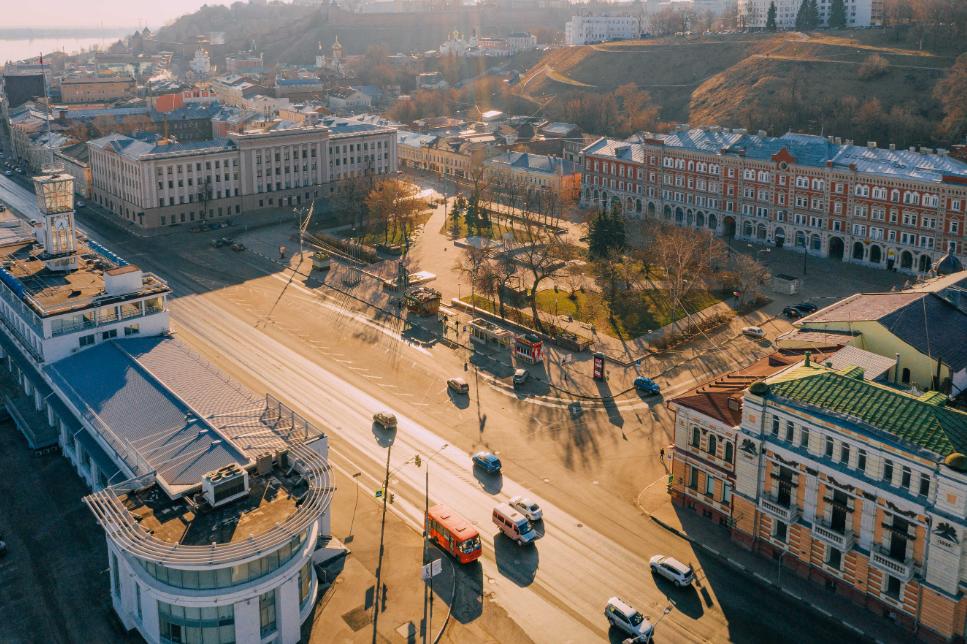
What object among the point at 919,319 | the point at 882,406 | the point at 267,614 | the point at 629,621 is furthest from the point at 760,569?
the point at 267,614

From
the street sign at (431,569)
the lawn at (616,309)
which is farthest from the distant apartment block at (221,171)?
the street sign at (431,569)

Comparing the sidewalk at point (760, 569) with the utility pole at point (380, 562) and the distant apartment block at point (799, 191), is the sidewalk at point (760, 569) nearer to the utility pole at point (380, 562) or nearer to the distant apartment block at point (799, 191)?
the utility pole at point (380, 562)

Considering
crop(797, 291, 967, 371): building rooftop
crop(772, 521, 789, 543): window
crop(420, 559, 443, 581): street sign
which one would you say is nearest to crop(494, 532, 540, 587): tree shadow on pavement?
crop(420, 559, 443, 581): street sign

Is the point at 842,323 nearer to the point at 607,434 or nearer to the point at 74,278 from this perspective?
the point at 607,434

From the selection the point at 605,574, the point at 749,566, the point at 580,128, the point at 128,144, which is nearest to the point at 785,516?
the point at 749,566

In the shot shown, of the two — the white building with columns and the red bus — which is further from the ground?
the white building with columns

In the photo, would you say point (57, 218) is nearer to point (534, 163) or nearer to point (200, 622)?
point (200, 622)

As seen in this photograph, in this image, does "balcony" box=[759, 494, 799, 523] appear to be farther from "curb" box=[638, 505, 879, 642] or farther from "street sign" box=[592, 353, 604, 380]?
"street sign" box=[592, 353, 604, 380]
